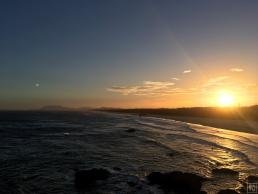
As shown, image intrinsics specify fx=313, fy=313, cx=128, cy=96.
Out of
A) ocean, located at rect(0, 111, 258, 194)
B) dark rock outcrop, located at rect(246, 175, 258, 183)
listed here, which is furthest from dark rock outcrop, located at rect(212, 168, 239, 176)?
dark rock outcrop, located at rect(246, 175, 258, 183)

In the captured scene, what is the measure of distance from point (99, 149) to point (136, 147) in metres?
5.45

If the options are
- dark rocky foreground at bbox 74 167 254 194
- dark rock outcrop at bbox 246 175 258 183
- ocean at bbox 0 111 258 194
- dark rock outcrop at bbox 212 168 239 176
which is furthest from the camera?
dark rock outcrop at bbox 212 168 239 176

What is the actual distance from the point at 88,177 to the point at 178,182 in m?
7.25

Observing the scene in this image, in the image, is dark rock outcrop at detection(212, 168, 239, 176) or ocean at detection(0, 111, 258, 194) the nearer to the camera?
ocean at detection(0, 111, 258, 194)

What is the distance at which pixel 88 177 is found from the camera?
25.4 m

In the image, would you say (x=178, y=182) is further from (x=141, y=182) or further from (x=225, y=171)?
(x=225, y=171)

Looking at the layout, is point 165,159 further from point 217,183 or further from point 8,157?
point 8,157

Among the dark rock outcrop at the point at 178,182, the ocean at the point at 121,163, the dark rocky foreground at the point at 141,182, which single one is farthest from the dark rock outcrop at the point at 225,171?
the dark rock outcrop at the point at 178,182

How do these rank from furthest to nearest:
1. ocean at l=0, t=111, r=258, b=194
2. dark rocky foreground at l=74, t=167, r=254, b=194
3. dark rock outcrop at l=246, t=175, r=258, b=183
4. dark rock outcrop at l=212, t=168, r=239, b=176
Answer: dark rock outcrop at l=212, t=168, r=239, b=176 < dark rock outcrop at l=246, t=175, r=258, b=183 < ocean at l=0, t=111, r=258, b=194 < dark rocky foreground at l=74, t=167, r=254, b=194

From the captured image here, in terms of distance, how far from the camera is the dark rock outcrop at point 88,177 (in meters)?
23.7

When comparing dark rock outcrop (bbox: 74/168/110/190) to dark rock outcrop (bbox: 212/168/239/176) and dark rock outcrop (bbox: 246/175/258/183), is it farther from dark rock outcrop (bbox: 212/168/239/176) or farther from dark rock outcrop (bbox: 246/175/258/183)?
dark rock outcrop (bbox: 246/175/258/183)

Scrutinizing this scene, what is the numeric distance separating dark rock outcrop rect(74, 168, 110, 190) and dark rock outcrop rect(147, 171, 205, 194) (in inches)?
155

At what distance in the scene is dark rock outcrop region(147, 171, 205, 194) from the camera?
22.7m

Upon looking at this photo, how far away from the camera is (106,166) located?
30578mm
